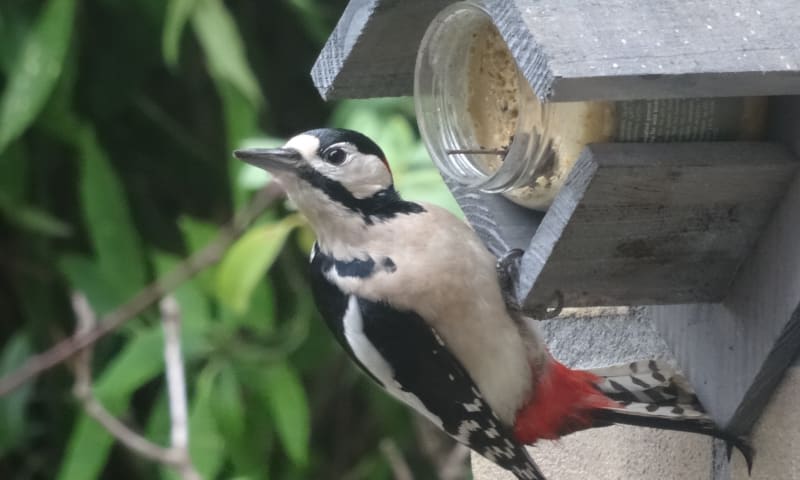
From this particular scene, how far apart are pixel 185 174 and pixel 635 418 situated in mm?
1464

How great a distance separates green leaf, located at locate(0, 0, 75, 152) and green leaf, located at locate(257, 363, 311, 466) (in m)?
0.53

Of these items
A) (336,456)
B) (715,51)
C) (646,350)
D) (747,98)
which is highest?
(715,51)

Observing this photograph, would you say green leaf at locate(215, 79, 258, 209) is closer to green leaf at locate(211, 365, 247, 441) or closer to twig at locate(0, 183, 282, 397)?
twig at locate(0, 183, 282, 397)

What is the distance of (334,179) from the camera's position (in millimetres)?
1300

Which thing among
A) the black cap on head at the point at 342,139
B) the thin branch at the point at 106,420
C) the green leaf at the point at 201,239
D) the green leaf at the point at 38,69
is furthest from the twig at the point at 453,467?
the green leaf at the point at 38,69

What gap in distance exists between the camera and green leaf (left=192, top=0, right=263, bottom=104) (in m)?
1.95

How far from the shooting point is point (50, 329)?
2.39 m

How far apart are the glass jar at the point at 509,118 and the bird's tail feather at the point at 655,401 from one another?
0.19 m

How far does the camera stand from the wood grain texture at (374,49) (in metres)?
1.20

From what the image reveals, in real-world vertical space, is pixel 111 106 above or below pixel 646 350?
below

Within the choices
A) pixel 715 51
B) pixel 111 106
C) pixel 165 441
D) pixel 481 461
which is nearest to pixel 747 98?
pixel 715 51

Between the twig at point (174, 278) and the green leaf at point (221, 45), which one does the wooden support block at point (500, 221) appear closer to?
the twig at point (174, 278)

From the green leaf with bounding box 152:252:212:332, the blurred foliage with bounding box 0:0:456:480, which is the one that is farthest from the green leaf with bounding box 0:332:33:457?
the green leaf with bounding box 152:252:212:332

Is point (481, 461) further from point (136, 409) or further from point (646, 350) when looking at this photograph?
point (136, 409)
